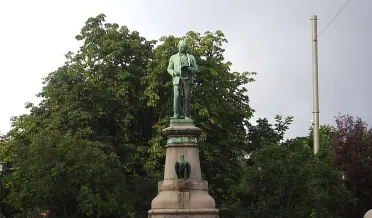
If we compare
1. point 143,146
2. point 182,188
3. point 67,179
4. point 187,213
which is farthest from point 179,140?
point 143,146

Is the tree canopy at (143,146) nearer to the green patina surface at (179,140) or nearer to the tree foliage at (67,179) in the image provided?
the tree foliage at (67,179)

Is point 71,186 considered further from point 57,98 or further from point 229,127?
point 229,127

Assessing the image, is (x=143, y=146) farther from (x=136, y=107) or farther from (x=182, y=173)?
(x=182, y=173)

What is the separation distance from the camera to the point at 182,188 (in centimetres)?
2045

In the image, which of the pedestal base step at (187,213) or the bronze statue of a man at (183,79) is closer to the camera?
the pedestal base step at (187,213)

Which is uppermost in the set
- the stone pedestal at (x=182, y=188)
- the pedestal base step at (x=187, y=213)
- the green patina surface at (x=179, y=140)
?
the green patina surface at (x=179, y=140)

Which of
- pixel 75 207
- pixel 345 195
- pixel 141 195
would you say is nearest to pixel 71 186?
pixel 75 207

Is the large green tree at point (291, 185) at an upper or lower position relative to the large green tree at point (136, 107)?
lower

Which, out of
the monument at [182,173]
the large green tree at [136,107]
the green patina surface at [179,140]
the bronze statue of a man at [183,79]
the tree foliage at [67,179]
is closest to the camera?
the monument at [182,173]

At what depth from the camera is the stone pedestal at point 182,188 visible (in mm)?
20078

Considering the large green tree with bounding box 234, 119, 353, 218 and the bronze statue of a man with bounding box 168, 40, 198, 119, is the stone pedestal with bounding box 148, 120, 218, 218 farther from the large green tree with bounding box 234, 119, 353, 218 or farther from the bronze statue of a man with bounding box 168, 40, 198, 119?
the large green tree with bounding box 234, 119, 353, 218

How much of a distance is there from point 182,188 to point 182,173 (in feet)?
1.52

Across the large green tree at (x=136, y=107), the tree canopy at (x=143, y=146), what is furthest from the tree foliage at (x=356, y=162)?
the large green tree at (x=136, y=107)

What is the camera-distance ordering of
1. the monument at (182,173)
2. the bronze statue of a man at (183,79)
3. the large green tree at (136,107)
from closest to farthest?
the monument at (182,173), the bronze statue of a man at (183,79), the large green tree at (136,107)
